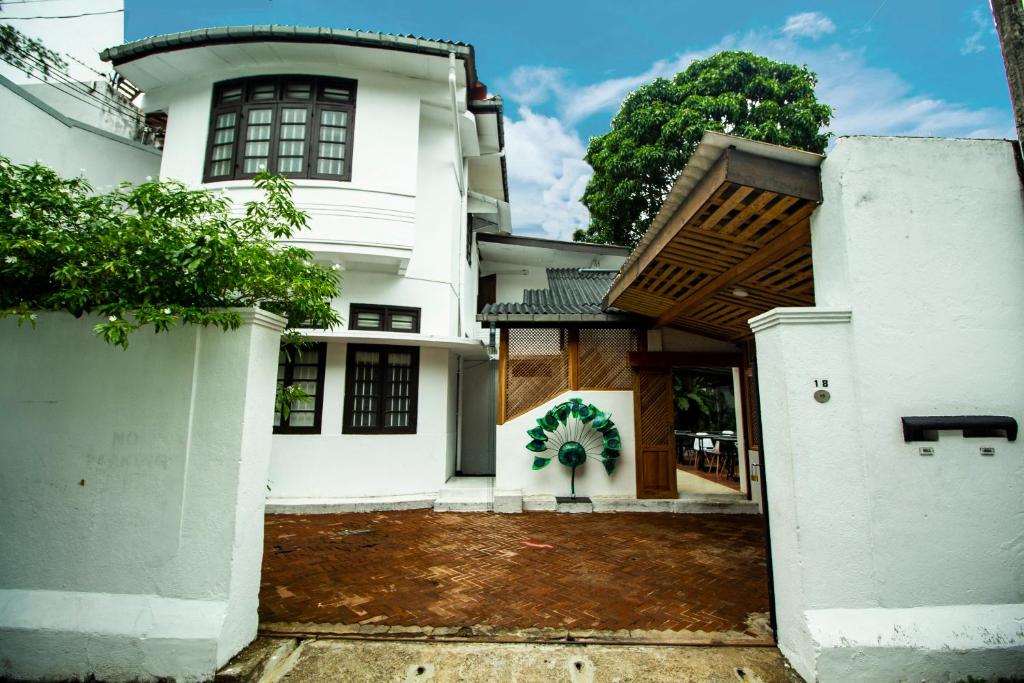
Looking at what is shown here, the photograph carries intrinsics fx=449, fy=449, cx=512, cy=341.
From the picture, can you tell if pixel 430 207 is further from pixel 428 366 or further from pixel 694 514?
pixel 694 514

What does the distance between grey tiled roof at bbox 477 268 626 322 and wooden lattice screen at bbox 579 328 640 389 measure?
0.48 m

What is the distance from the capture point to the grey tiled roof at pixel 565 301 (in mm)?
8141

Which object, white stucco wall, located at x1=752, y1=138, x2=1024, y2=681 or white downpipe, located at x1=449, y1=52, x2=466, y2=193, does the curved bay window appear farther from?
white stucco wall, located at x1=752, y1=138, x2=1024, y2=681

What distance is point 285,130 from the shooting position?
7961mm

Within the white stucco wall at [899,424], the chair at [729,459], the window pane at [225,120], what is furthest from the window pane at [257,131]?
the chair at [729,459]

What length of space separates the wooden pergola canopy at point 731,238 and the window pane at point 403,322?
12.5 feet

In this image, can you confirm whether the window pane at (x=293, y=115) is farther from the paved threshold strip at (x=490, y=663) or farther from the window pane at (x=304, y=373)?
the paved threshold strip at (x=490, y=663)

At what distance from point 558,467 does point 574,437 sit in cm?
62

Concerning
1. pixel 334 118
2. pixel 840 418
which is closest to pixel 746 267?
pixel 840 418

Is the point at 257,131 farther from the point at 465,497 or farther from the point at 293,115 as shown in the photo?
the point at 465,497

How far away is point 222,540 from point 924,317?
5.05m

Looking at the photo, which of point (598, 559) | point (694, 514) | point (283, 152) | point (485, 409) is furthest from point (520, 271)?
point (598, 559)

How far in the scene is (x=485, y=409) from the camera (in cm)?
1100

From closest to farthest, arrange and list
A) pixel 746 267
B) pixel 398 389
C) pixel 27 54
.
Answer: pixel 746 267, pixel 398 389, pixel 27 54
